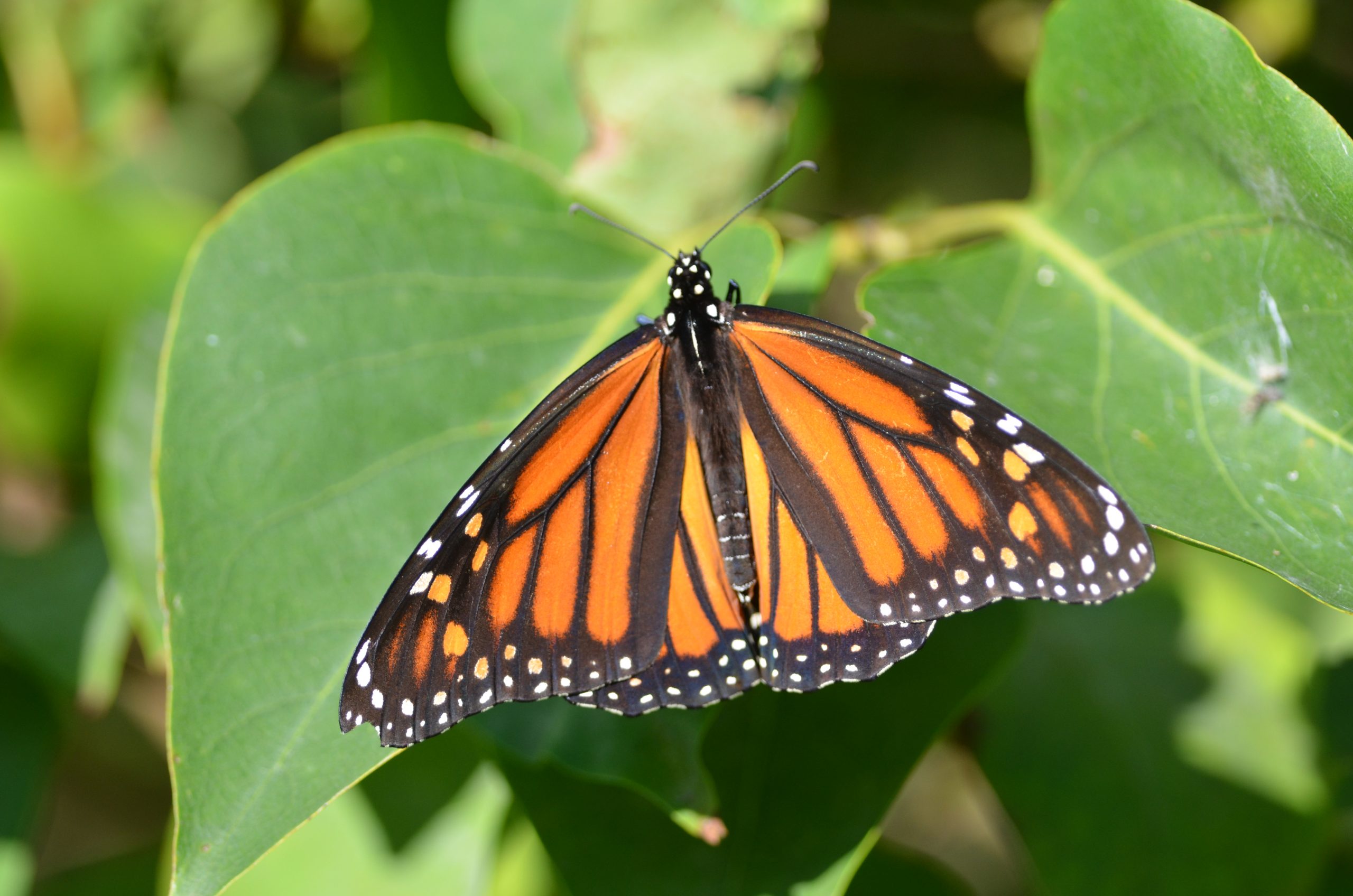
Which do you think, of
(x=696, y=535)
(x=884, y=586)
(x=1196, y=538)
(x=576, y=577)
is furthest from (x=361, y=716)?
(x=1196, y=538)

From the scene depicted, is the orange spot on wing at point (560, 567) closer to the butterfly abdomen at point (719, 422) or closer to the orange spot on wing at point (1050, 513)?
the butterfly abdomen at point (719, 422)

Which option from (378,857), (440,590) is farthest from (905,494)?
(378,857)

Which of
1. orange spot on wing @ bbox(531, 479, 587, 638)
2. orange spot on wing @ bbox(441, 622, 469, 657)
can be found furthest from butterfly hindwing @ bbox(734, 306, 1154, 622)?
orange spot on wing @ bbox(441, 622, 469, 657)

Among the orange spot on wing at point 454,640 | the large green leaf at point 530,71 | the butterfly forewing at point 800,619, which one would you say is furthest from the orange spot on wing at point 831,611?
the large green leaf at point 530,71

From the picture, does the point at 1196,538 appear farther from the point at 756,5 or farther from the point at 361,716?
the point at 756,5

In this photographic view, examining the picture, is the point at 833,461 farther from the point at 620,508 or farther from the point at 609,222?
the point at 609,222

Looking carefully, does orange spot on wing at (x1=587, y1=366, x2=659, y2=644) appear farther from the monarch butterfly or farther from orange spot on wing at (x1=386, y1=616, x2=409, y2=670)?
orange spot on wing at (x1=386, y1=616, x2=409, y2=670)
